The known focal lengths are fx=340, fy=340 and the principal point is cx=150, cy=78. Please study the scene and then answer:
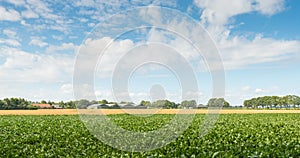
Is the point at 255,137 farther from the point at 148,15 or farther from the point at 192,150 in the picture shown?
the point at 148,15

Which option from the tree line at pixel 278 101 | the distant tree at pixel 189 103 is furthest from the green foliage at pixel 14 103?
the tree line at pixel 278 101

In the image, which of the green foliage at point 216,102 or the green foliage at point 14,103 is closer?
the green foliage at point 216,102

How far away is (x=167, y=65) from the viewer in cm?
1409

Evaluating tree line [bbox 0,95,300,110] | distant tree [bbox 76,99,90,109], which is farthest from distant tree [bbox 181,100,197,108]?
distant tree [bbox 76,99,90,109]

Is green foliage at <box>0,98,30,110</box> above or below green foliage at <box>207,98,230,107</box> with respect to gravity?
above

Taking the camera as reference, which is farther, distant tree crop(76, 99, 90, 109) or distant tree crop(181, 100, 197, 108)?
distant tree crop(181, 100, 197, 108)

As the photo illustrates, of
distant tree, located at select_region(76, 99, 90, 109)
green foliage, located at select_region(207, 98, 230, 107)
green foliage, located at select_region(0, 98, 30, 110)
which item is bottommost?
distant tree, located at select_region(76, 99, 90, 109)

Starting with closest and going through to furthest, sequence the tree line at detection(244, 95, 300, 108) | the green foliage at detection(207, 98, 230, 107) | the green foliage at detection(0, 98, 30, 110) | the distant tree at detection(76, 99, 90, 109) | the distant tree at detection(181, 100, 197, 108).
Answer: the distant tree at detection(76, 99, 90, 109)
the green foliage at detection(207, 98, 230, 107)
the distant tree at detection(181, 100, 197, 108)
the green foliage at detection(0, 98, 30, 110)
the tree line at detection(244, 95, 300, 108)

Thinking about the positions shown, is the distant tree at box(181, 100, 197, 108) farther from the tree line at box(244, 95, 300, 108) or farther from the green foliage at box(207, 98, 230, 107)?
the tree line at box(244, 95, 300, 108)

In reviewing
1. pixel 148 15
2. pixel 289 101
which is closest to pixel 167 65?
pixel 148 15

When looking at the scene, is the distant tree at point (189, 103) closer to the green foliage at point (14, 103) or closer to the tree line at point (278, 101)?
the green foliage at point (14, 103)

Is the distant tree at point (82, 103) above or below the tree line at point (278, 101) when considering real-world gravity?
below

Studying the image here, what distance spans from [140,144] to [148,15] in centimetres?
606

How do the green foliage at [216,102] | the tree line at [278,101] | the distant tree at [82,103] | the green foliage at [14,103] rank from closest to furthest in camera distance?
the distant tree at [82,103] < the green foliage at [216,102] < the green foliage at [14,103] < the tree line at [278,101]
